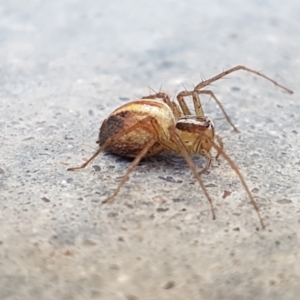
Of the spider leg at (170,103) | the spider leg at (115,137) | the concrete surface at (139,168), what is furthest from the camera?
the spider leg at (170,103)

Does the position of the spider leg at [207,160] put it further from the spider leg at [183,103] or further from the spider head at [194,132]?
the spider leg at [183,103]

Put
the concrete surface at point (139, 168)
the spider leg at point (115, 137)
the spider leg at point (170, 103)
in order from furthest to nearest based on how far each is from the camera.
Answer: the spider leg at point (170, 103) → the spider leg at point (115, 137) → the concrete surface at point (139, 168)

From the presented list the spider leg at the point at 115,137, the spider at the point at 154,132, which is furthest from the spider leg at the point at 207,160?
the spider leg at the point at 115,137

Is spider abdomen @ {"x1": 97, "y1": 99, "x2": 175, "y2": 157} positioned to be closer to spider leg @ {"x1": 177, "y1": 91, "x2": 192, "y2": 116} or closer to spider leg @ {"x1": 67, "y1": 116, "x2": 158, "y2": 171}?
spider leg @ {"x1": 67, "y1": 116, "x2": 158, "y2": 171}

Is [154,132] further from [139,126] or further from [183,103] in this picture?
[183,103]

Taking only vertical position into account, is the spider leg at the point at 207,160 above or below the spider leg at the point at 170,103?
below

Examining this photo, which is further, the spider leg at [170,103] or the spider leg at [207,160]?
the spider leg at [170,103]

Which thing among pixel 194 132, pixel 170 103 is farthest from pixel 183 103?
pixel 194 132
